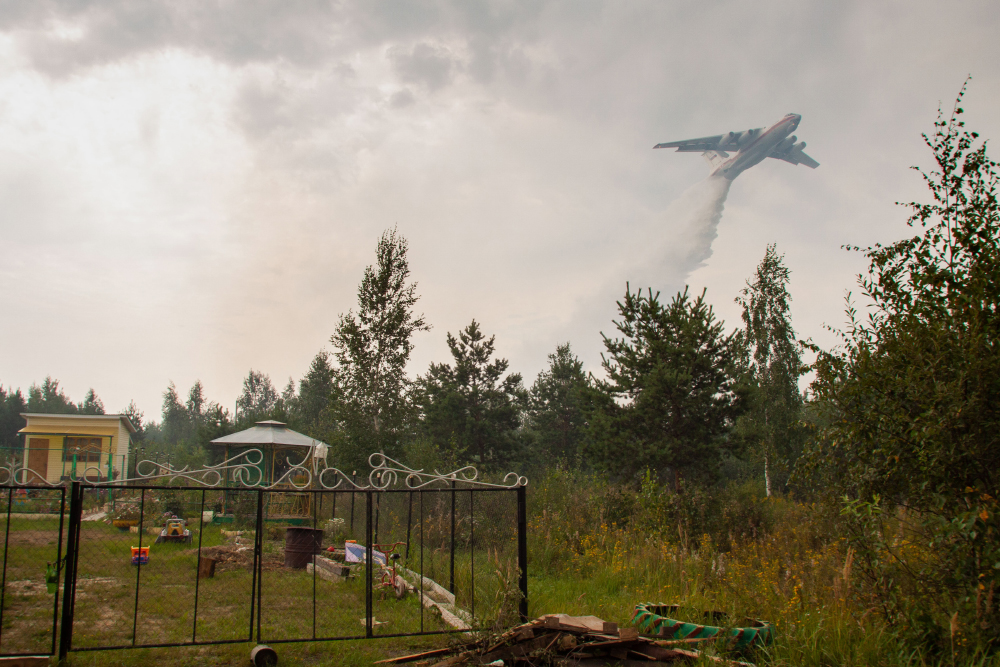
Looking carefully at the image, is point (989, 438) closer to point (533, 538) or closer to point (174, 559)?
point (533, 538)

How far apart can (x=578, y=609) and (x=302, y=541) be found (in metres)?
5.31

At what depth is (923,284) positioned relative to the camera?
5.09 metres

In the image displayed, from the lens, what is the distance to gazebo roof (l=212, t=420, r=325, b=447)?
17984 millimetres

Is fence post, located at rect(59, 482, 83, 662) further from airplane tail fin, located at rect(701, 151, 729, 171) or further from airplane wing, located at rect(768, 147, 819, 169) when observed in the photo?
airplane wing, located at rect(768, 147, 819, 169)

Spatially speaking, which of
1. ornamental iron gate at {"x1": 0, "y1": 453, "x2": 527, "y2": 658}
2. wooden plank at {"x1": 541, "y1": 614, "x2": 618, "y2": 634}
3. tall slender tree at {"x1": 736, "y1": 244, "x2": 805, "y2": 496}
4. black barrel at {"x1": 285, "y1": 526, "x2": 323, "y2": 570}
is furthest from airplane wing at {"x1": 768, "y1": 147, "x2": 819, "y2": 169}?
wooden plank at {"x1": 541, "y1": 614, "x2": 618, "y2": 634}

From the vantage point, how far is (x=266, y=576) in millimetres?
9391

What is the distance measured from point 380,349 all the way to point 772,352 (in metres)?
14.1

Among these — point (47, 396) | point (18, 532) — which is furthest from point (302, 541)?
point (47, 396)

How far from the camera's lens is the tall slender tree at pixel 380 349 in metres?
18.7

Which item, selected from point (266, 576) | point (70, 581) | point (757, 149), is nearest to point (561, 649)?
point (70, 581)

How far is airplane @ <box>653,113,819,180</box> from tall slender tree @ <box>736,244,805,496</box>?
14.3 metres

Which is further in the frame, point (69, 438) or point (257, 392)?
point (257, 392)

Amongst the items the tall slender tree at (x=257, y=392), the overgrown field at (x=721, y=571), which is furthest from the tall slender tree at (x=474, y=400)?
the tall slender tree at (x=257, y=392)

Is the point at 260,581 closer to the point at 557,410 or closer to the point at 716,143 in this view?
the point at 557,410
